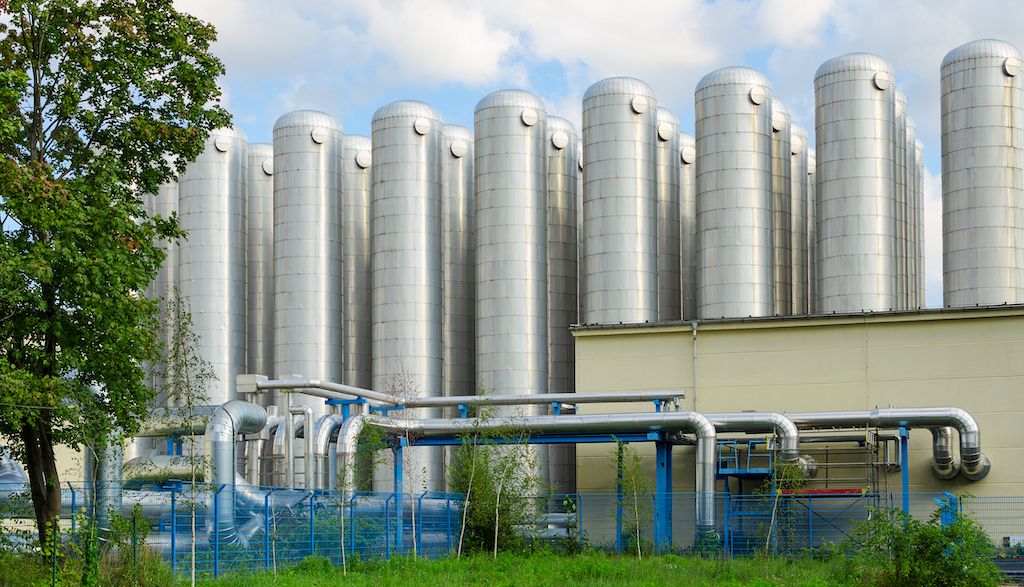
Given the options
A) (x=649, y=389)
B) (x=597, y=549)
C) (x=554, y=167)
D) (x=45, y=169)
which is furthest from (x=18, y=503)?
(x=554, y=167)

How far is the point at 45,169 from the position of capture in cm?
2275

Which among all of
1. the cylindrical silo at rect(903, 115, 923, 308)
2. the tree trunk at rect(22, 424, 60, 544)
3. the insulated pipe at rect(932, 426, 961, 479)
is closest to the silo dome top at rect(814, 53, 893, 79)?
the cylindrical silo at rect(903, 115, 923, 308)

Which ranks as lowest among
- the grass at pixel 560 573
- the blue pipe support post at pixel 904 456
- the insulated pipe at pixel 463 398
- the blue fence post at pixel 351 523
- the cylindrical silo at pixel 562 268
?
the grass at pixel 560 573

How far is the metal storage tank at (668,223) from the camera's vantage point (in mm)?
52594

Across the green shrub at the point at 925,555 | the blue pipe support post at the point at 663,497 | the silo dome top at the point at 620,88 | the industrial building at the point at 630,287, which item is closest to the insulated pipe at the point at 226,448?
the industrial building at the point at 630,287

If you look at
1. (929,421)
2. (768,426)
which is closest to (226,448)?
(768,426)

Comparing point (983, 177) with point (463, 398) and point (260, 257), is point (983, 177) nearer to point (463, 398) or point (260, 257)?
point (463, 398)

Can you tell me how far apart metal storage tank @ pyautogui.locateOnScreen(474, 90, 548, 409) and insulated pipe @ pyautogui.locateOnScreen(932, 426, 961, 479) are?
686 inches

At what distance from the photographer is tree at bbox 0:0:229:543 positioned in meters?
21.9

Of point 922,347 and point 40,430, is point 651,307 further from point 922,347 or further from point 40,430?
point 40,430

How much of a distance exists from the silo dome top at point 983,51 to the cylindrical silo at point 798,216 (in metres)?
9.50

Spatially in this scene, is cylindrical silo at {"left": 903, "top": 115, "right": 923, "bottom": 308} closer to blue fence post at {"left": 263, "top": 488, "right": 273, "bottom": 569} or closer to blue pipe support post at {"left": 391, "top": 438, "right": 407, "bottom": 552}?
blue pipe support post at {"left": 391, "top": 438, "right": 407, "bottom": 552}

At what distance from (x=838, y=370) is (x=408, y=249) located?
2000 centimetres

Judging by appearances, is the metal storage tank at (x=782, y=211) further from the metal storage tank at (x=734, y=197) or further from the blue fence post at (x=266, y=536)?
the blue fence post at (x=266, y=536)
